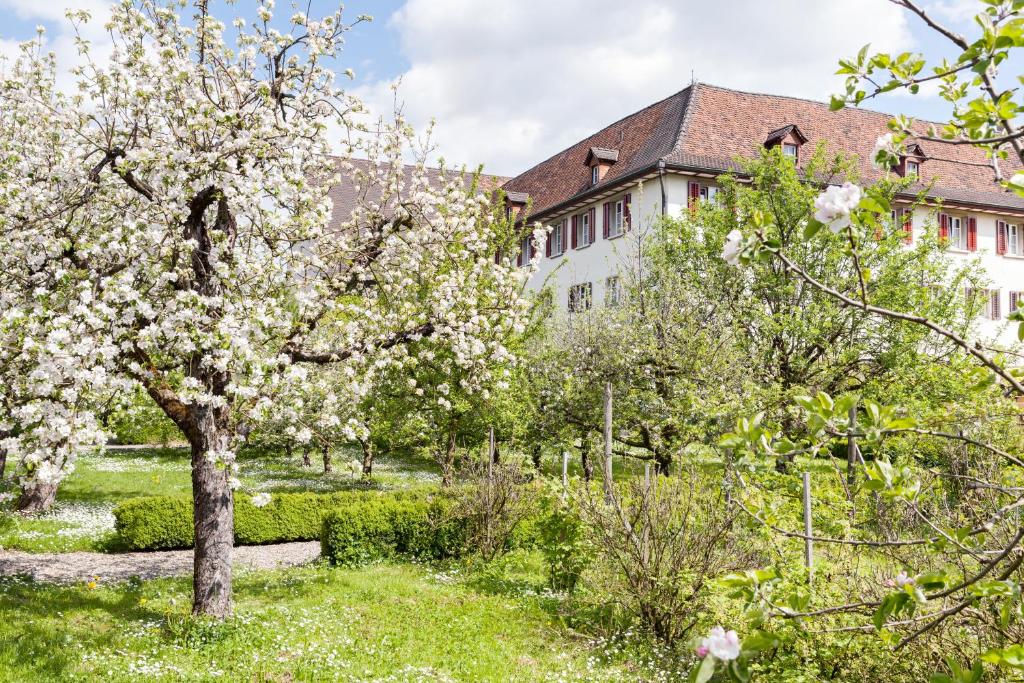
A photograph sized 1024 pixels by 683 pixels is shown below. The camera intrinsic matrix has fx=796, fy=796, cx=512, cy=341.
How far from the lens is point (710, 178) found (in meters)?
27.1

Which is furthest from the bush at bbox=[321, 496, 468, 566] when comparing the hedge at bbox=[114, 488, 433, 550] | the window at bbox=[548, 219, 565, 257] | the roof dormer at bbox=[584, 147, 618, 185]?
the window at bbox=[548, 219, 565, 257]

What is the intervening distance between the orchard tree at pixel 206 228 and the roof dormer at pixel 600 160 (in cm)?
2093

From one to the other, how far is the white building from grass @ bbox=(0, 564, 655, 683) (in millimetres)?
17262

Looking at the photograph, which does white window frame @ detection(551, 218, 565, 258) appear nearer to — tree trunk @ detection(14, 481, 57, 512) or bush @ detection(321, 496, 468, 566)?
bush @ detection(321, 496, 468, 566)

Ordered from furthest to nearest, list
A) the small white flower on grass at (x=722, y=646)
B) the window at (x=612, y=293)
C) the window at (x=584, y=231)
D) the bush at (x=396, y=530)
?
the window at (x=584, y=231)
the window at (x=612, y=293)
the bush at (x=396, y=530)
the small white flower on grass at (x=722, y=646)

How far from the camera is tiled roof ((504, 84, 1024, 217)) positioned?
2778cm

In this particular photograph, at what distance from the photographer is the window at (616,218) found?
93.4 ft

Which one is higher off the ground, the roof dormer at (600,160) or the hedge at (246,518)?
the roof dormer at (600,160)

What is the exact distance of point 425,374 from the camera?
18.7 m

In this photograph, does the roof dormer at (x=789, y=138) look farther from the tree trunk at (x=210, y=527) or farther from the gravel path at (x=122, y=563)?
the tree trunk at (x=210, y=527)

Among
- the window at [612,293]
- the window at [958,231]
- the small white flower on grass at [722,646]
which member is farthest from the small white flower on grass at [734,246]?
the window at [958,231]

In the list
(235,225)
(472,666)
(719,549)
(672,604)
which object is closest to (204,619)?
(472,666)

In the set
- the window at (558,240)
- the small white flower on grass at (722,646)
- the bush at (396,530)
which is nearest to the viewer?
the small white flower on grass at (722,646)

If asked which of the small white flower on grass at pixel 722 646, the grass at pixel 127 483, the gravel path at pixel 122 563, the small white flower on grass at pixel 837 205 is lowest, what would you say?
the gravel path at pixel 122 563
